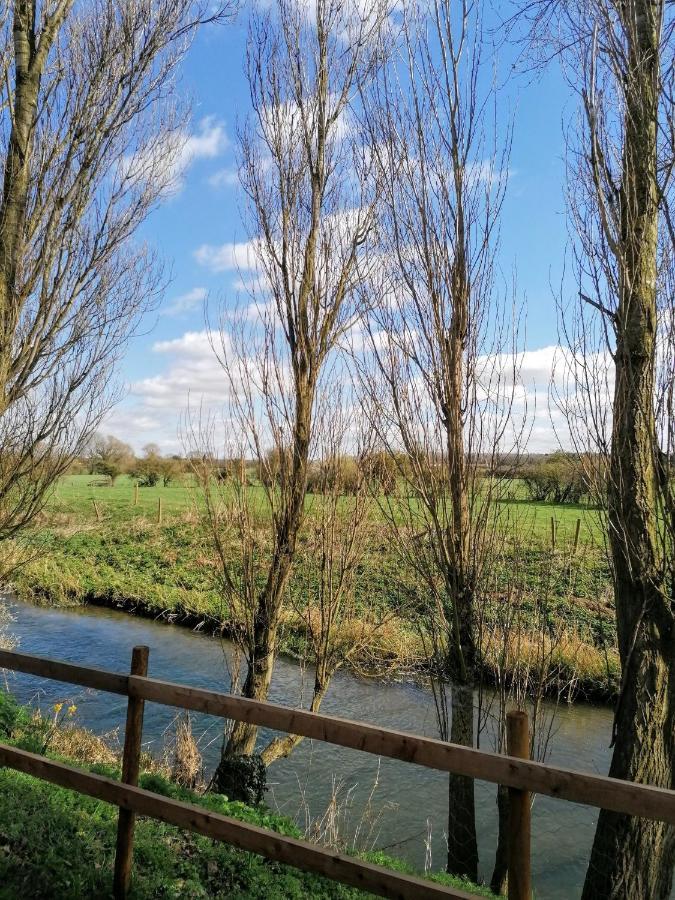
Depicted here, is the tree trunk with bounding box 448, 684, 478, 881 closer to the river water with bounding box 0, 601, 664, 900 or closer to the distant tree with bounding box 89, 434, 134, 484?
the river water with bounding box 0, 601, 664, 900

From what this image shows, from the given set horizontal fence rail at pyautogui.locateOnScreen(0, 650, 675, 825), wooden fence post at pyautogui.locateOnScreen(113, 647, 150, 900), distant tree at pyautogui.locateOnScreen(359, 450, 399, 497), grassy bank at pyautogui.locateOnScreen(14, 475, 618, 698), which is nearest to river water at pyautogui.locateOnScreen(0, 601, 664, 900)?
grassy bank at pyautogui.locateOnScreen(14, 475, 618, 698)

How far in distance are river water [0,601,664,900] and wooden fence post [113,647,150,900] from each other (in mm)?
2937

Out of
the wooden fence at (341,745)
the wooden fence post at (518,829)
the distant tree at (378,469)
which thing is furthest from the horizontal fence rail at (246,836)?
the distant tree at (378,469)

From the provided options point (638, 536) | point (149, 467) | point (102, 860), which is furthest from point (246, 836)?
point (149, 467)

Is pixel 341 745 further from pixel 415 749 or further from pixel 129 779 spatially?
pixel 129 779

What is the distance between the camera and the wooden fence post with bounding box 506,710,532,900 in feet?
8.82

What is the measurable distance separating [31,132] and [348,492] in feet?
15.8

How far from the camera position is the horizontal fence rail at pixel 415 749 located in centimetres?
236

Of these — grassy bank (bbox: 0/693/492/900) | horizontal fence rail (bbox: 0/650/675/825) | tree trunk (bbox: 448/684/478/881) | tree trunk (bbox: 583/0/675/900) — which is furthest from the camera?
tree trunk (bbox: 448/684/478/881)

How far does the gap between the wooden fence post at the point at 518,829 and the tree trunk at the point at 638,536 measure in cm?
189

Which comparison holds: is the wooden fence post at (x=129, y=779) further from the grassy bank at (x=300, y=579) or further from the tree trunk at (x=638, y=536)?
the grassy bank at (x=300, y=579)

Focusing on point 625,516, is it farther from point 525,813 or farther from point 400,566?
point 400,566

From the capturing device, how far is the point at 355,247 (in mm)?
7074

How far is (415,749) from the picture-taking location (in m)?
2.70
